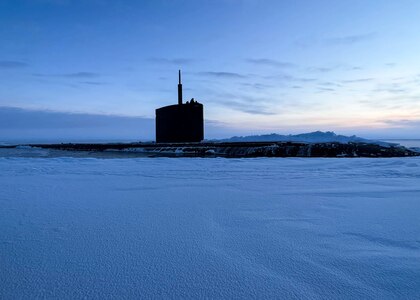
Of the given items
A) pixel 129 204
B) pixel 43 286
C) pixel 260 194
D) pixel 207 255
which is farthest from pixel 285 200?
pixel 43 286

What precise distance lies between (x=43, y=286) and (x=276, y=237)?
4.44ft

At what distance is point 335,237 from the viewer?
212cm

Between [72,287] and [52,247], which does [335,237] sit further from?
[52,247]

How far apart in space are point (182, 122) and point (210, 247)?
19.3m

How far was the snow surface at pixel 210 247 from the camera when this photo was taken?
1432mm

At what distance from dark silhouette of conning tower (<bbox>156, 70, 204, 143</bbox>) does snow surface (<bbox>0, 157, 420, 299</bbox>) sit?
1728 centimetres

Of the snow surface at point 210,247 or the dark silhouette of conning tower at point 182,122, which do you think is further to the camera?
the dark silhouette of conning tower at point 182,122

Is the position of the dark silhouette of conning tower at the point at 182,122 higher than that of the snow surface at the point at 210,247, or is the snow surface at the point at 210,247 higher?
the dark silhouette of conning tower at the point at 182,122

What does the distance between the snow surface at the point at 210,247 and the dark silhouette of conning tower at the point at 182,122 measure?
17.3m

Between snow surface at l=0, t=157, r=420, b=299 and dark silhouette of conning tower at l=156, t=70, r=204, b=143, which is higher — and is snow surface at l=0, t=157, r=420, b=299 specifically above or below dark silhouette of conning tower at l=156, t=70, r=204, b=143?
below

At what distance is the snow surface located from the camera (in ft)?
4.70

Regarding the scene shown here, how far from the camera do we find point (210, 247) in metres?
1.93

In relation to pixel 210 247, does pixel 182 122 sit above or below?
above

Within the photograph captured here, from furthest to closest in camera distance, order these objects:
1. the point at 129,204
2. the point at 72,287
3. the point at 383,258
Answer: the point at 129,204
the point at 383,258
the point at 72,287
